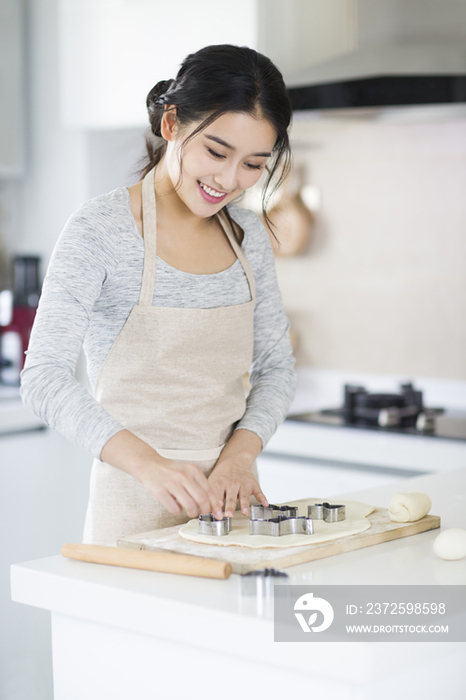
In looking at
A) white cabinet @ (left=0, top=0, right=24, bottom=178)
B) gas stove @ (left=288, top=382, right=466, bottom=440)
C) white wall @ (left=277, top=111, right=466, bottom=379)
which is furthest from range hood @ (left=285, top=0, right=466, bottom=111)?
white cabinet @ (left=0, top=0, right=24, bottom=178)

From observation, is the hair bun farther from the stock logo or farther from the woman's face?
the stock logo

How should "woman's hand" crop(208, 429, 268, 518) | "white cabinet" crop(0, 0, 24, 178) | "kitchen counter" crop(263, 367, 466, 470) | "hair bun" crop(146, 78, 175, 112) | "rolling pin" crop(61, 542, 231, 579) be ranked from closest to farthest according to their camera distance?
"rolling pin" crop(61, 542, 231, 579) → "woman's hand" crop(208, 429, 268, 518) → "hair bun" crop(146, 78, 175, 112) → "kitchen counter" crop(263, 367, 466, 470) → "white cabinet" crop(0, 0, 24, 178)

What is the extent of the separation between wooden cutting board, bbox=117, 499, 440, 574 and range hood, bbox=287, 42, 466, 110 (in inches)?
49.6

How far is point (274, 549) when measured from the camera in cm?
85

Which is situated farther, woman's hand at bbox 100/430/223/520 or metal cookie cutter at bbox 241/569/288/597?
woman's hand at bbox 100/430/223/520

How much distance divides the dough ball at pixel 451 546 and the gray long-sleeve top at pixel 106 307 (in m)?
0.36

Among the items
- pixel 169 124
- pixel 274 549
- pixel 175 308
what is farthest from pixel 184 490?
pixel 169 124

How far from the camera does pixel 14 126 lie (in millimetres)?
2668

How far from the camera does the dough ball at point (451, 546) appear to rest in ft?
2.87

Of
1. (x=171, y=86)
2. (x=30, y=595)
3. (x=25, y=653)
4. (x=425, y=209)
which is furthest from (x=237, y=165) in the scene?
(x=25, y=653)

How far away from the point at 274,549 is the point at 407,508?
0.70ft

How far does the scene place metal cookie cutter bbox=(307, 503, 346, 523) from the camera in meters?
0.97

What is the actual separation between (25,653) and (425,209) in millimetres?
1700

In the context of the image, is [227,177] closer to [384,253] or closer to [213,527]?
[213,527]
